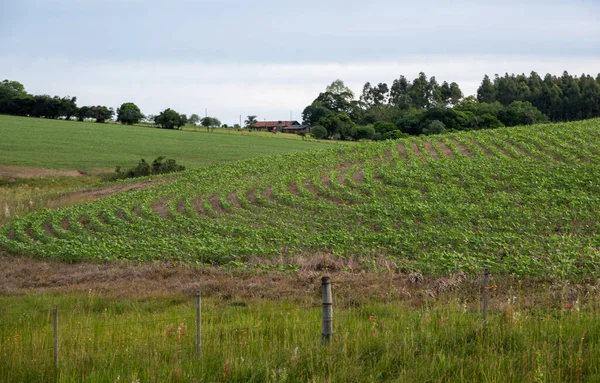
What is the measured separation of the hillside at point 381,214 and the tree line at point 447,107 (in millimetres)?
46927

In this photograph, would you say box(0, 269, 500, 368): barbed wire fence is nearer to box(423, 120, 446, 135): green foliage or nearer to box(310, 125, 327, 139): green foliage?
box(423, 120, 446, 135): green foliage

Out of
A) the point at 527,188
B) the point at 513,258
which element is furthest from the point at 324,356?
the point at 527,188

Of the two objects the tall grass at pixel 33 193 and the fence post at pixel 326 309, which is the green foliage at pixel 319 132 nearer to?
the tall grass at pixel 33 193

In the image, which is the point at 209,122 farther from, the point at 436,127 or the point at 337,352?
the point at 337,352

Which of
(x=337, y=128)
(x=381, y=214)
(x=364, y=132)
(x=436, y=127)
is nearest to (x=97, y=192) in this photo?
(x=381, y=214)

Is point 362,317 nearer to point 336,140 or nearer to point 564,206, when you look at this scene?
point 564,206

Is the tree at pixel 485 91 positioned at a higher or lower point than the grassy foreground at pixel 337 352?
higher

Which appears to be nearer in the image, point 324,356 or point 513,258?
point 324,356

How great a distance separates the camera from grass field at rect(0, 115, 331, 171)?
5906 cm

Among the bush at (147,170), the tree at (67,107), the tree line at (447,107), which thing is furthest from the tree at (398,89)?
the bush at (147,170)

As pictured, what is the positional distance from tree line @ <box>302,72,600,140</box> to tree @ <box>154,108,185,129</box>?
84.3 feet

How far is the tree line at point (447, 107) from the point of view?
9131 centimetres

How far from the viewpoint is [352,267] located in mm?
16938

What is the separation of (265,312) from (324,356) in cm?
432
